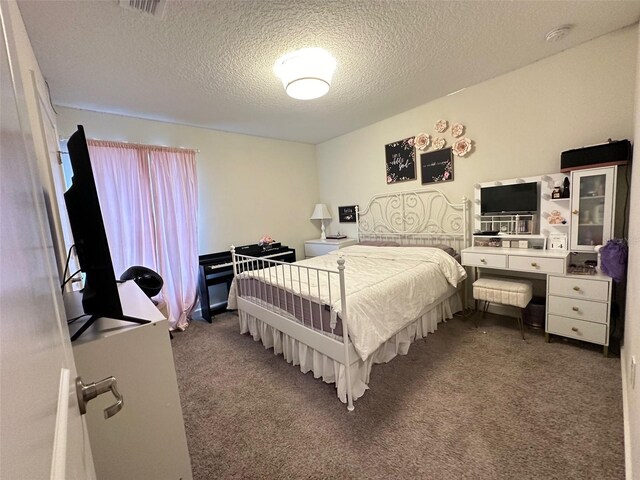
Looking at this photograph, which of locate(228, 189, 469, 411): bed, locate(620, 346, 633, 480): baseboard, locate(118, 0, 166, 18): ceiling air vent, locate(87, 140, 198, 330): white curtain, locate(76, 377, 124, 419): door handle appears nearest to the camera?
locate(76, 377, 124, 419): door handle

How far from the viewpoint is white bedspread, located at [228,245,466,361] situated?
1897 mm

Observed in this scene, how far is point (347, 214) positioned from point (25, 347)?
439 cm

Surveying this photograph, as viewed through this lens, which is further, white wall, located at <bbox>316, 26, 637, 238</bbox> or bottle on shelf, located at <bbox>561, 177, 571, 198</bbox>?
bottle on shelf, located at <bbox>561, 177, 571, 198</bbox>

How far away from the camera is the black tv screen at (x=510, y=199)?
2.66 metres

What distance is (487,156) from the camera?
9.78 feet

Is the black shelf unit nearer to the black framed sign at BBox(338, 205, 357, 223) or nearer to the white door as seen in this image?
the black framed sign at BBox(338, 205, 357, 223)

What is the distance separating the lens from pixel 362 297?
6.46ft

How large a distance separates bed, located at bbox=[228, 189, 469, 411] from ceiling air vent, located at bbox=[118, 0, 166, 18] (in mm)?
1857

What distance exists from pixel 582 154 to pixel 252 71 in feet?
9.27

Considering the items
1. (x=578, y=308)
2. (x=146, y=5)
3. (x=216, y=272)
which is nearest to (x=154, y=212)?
(x=216, y=272)

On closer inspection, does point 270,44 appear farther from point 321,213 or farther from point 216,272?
point 321,213

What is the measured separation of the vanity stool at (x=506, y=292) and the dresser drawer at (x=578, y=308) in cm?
19

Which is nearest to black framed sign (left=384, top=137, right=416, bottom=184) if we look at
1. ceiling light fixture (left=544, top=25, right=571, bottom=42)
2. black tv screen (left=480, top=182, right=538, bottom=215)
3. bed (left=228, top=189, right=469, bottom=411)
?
bed (left=228, top=189, right=469, bottom=411)

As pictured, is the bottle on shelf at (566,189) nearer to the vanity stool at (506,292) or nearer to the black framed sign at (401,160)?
the vanity stool at (506,292)
